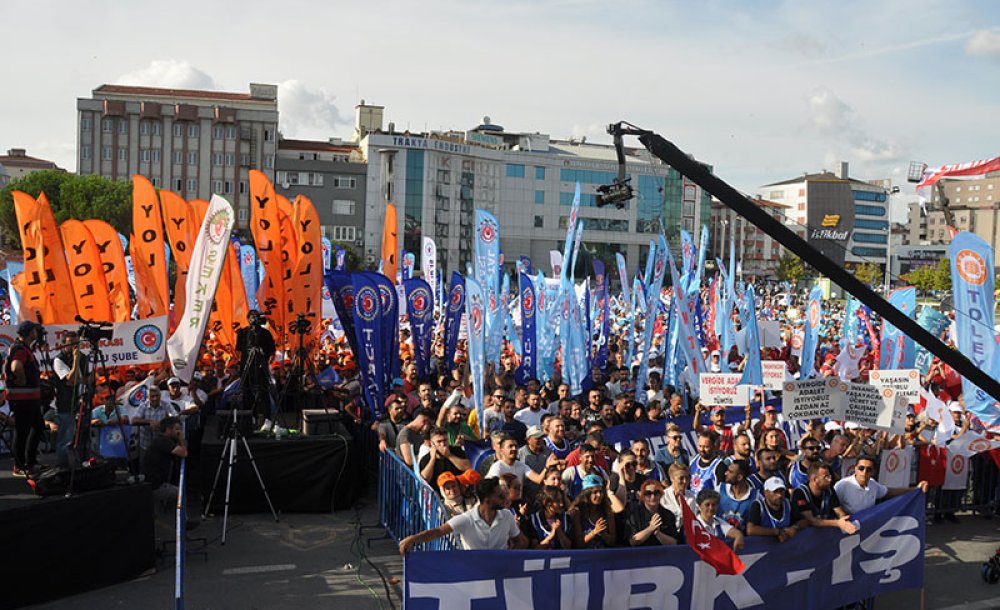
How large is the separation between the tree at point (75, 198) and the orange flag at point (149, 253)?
51953 millimetres

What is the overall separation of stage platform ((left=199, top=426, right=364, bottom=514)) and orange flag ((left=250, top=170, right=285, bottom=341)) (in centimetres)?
506

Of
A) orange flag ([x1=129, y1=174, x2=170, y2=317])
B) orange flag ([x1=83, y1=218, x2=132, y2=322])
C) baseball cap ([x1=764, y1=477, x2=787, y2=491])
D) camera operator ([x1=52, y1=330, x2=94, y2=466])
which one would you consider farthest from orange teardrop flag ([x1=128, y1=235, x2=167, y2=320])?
baseball cap ([x1=764, y1=477, x2=787, y2=491])

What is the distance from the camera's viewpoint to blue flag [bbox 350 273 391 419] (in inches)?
509

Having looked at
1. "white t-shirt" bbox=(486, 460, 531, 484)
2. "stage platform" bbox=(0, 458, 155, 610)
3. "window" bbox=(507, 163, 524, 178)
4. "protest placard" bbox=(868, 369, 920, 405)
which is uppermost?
"window" bbox=(507, 163, 524, 178)

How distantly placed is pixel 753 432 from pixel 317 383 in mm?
7071

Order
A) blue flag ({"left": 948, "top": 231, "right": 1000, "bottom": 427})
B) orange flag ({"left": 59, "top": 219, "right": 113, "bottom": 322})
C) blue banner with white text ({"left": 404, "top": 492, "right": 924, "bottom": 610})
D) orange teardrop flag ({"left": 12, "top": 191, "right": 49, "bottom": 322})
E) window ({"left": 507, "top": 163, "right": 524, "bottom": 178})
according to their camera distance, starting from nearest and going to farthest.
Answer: blue banner with white text ({"left": 404, "top": 492, "right": 924, "bottom": 610}) → blue flag ({"left": 948, "top": 231, "right": 1000, "bottom": 427}) → orange teardrop flag ({"left": 12, "top": 191, "right": 49, "bottom": 322}) → orange flag ({"left": 59, "top": 219, "right": 113, "bottom": 322}) → window ({"left": 507, "top": 163, "right": 524, "bottom": 178})

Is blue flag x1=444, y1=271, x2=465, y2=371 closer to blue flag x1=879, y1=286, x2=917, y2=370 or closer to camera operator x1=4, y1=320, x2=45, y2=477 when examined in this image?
blue flag x1=879, y1=286, x2=917, y2=370

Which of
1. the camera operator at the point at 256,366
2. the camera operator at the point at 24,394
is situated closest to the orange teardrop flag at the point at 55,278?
the camera operator at the point at 256,366

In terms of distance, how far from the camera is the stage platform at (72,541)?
7.63 metres

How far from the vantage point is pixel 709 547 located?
7.00 meters

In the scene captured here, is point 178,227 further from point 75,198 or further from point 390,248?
point 75,198

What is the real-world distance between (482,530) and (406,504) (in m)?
2.67

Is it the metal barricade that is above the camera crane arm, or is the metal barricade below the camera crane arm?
below

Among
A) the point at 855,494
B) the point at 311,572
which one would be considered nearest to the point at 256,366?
the point at 311,572
